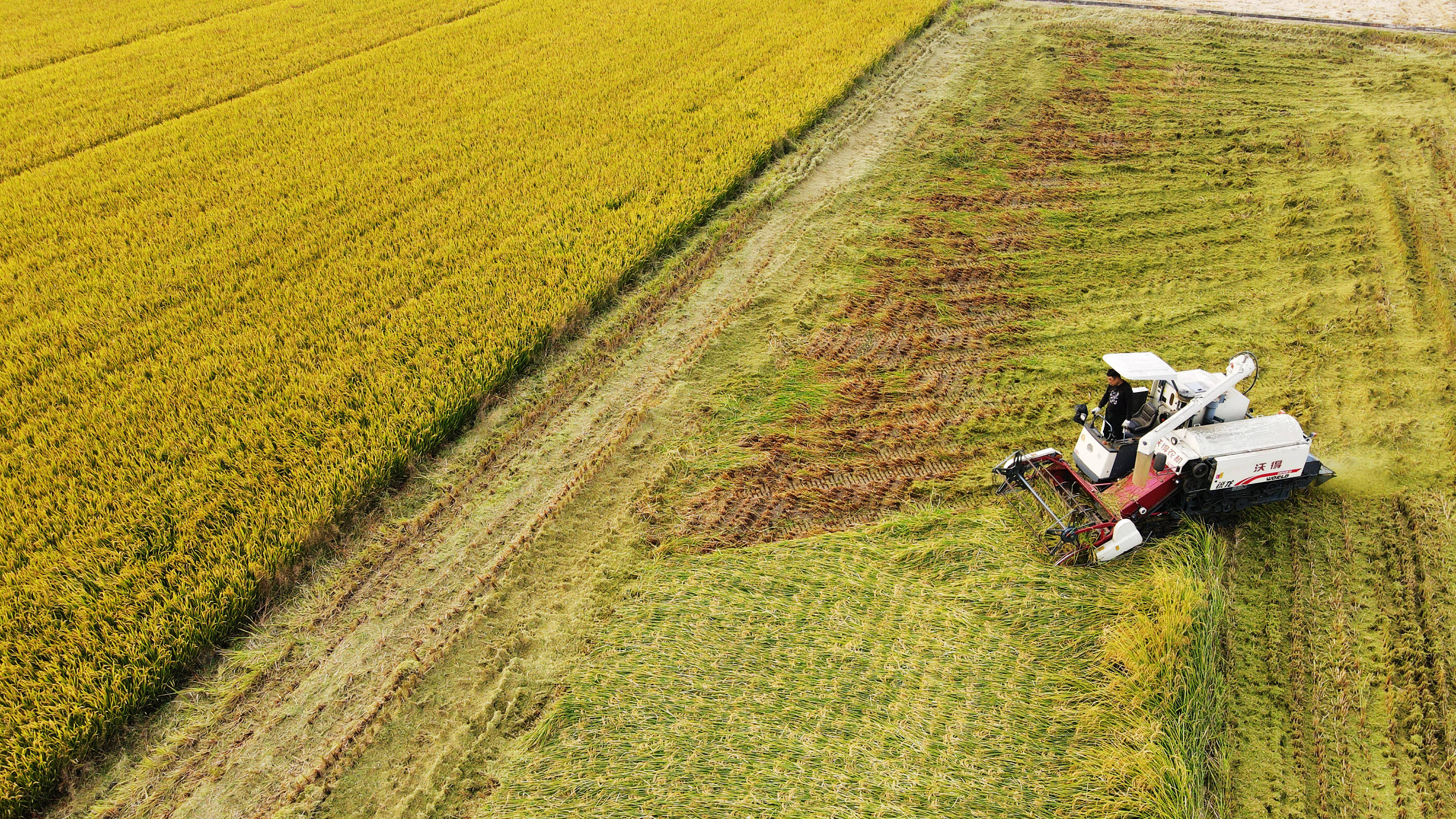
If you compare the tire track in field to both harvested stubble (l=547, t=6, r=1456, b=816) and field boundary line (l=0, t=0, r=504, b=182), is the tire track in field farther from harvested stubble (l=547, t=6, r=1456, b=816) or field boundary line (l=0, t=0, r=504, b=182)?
field boundary line (l=0, t=0, r=504, b=182)

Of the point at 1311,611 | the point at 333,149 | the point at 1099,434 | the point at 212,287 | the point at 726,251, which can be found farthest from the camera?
the point at 333,149

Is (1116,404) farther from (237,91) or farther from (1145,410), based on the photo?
(237,91)

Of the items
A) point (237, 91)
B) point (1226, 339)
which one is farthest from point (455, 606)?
point (237, 91)

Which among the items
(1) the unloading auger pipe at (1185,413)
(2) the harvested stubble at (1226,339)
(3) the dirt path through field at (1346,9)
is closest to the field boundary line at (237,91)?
(2) the harvested stubble at (1226,339)

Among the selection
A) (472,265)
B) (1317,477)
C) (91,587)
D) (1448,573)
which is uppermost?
(472,265)

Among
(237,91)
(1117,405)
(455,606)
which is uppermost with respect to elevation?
(237,91)

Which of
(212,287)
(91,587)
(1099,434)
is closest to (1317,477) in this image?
(1099,434)

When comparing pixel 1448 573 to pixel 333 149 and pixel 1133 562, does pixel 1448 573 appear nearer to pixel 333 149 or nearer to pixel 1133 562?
pixel 1133 562

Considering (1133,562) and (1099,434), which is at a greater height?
(1099,434)

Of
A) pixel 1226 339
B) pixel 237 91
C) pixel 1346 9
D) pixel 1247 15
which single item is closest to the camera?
pixel 1226 339
